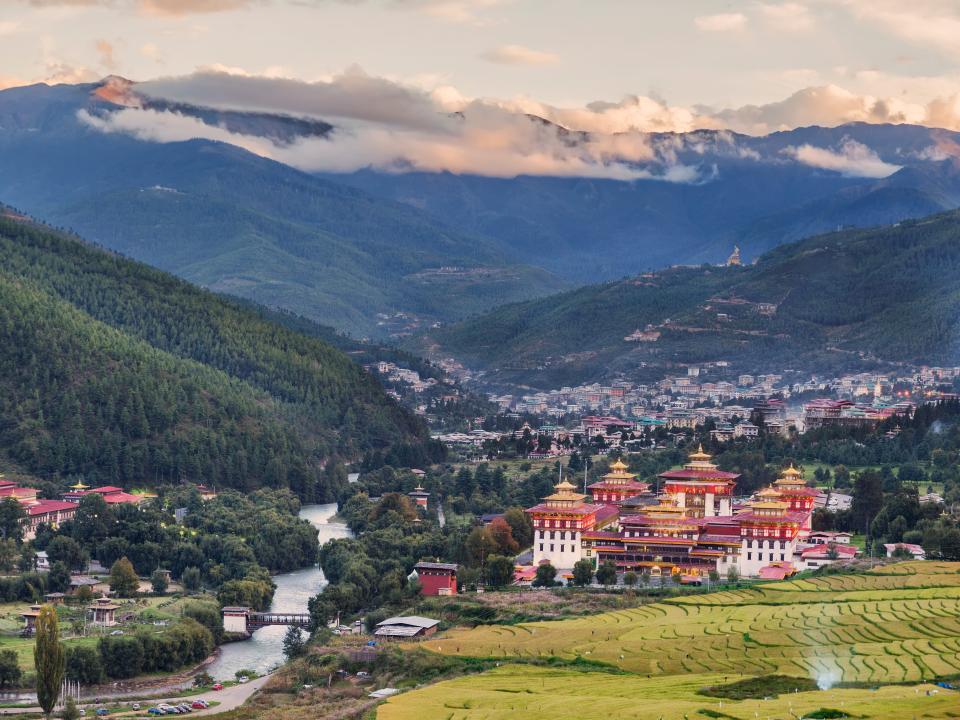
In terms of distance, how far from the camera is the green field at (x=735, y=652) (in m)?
71.6

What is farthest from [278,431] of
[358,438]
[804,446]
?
[804,446]

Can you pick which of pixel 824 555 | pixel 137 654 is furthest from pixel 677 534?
pixel 137 654

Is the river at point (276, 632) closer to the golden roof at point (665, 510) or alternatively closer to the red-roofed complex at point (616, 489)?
the red-roofed complex at point (616, 489)

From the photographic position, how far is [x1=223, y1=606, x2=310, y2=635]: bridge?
107 metres

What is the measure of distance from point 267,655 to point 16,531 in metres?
32.6

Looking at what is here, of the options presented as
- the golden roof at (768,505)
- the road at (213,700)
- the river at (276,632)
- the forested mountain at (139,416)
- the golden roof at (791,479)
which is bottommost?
the road at (213,700)

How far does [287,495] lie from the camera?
15550 centimetres

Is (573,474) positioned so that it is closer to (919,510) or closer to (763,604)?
(919,510)

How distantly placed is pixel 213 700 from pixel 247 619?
18052mm

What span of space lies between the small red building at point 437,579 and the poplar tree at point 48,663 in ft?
77.9

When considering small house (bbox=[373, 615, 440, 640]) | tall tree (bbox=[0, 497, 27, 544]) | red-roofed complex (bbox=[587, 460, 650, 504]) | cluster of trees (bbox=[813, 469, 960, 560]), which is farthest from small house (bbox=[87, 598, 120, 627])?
cluster of trees (bbox=[813, 469, 960, 560])

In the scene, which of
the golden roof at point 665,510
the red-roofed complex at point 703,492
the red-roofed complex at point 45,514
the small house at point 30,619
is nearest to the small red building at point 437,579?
the golden roof at point 665,510

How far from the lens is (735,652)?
268 ft

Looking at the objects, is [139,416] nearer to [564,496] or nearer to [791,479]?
[564,496]
